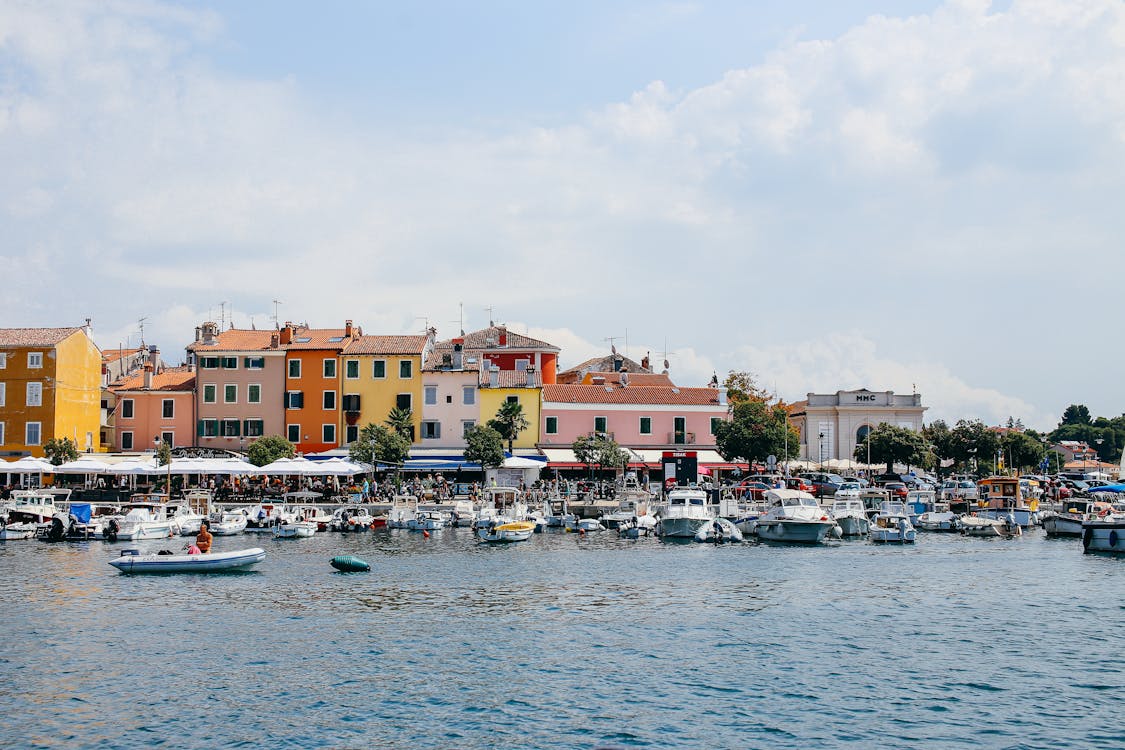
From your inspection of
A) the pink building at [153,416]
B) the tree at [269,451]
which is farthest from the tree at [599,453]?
the pink building at [153,416]

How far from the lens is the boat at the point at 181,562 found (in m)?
39.8

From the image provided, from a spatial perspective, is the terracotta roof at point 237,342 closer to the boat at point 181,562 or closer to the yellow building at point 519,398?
the yellow building at point 519,398

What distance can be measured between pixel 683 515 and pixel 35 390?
4568 centimetres

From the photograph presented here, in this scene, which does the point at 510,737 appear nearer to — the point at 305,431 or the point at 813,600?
the point at 813,600

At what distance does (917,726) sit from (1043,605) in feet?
51.5

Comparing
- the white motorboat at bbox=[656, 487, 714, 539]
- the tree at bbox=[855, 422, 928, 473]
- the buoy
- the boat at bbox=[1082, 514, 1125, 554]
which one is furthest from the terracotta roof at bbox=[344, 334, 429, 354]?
the boat at bbox=[1082, 514, 1125, 554]

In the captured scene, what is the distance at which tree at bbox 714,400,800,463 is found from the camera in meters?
75.2

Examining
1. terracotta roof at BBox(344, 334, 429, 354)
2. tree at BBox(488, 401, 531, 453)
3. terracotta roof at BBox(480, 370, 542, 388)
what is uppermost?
terracotta roof at BBox(344, 334, 429, 354)

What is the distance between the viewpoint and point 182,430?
7562 cm

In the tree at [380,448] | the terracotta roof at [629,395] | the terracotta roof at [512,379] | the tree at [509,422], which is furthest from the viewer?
the terracotta roof at [629,395]

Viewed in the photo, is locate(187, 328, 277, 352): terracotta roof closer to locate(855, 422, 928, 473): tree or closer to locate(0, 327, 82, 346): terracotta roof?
locate(0, 327, 82, 346): terracotta roof

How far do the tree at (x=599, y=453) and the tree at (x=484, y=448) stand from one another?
5547mm

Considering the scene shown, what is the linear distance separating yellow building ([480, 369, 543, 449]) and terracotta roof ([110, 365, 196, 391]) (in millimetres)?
21607

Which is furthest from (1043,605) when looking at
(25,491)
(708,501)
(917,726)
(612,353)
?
(612,353)
